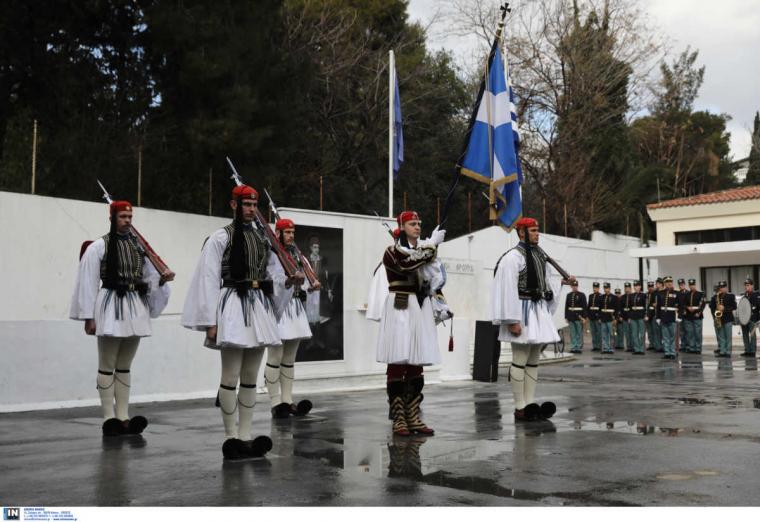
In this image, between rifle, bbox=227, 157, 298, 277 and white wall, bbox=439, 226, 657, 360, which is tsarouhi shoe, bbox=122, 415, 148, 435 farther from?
white wall, bbox=439, 226, 657, 360

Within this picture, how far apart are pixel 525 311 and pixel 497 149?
4.75m

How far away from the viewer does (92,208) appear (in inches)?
516

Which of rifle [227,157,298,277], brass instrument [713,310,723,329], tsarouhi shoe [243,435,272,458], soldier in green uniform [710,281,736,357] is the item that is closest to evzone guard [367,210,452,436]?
rifle [227,157,298,277]

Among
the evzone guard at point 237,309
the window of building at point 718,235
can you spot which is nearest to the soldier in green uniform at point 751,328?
the window of building at point 718,235

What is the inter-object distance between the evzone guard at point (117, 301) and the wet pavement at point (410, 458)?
0.50 m

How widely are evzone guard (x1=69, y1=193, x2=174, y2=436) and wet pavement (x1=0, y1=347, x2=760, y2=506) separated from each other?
1.65 ft

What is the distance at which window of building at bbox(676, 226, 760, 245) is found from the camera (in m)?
38.0

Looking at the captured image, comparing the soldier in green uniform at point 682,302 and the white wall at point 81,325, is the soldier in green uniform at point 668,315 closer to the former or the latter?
the soldier in green uniform at point 682,302

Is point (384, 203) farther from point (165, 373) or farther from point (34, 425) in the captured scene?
point (34, 425)

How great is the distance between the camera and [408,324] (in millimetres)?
8750

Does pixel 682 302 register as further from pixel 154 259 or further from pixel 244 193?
pixel 244 193

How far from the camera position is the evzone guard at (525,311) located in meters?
9.73

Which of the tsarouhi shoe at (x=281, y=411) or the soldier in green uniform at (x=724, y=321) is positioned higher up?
the soldier in green uniform at (x=724, y=321)

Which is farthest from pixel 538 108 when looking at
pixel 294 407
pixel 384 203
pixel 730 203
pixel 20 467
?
pixel 20 467
